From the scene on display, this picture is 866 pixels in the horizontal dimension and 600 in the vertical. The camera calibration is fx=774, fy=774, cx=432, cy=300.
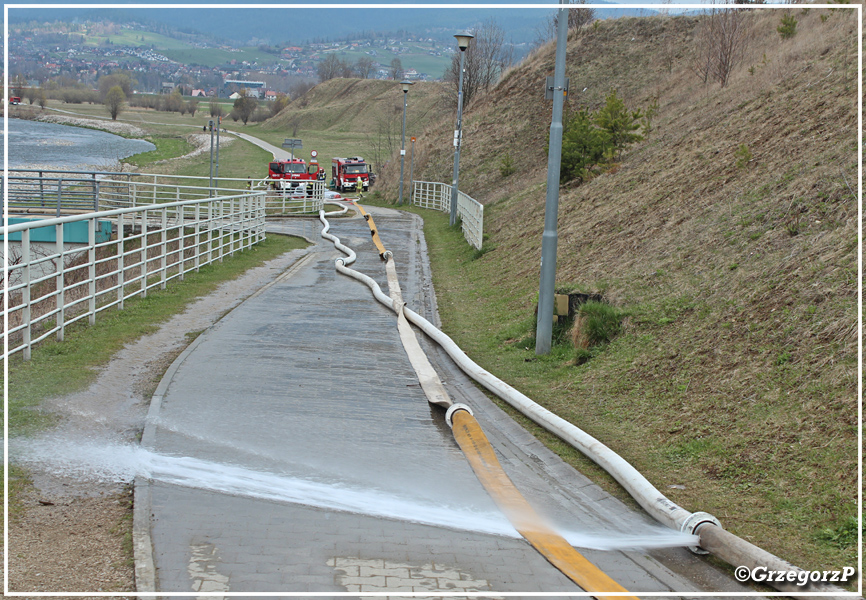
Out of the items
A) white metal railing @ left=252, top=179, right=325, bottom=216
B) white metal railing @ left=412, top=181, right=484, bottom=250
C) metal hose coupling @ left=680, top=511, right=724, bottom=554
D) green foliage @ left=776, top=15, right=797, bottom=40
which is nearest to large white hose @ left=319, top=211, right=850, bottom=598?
metal hose coupling @ left=680, top=511, right=724, bottom=554

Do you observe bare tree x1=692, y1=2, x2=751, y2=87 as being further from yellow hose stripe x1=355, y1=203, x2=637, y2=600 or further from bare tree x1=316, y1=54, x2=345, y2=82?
A: bare tree x1=316, y1=54, x2=345, y2=82

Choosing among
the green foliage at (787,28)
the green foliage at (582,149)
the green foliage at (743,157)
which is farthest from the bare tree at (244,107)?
the green foliage at (743,157)

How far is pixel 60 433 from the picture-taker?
6797 mm

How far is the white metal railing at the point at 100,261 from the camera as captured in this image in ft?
31.9

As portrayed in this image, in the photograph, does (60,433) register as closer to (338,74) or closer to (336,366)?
(336,366)

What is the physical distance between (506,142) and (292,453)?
47455 millimetres

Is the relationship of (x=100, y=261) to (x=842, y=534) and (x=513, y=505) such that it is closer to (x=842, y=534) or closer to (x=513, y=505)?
(x=513, y=505)

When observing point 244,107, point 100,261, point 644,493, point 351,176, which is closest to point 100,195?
point 100,261

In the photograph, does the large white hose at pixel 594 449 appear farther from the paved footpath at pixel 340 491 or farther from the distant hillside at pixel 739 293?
the distant hillside at pixel 739 293

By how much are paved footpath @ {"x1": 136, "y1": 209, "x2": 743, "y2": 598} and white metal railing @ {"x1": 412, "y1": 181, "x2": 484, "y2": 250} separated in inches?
562

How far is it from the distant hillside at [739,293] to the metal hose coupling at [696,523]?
338 millimetres

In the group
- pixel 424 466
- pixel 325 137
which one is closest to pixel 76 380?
pixel 424 466

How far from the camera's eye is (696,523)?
525 cm

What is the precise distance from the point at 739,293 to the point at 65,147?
92.1 metres
